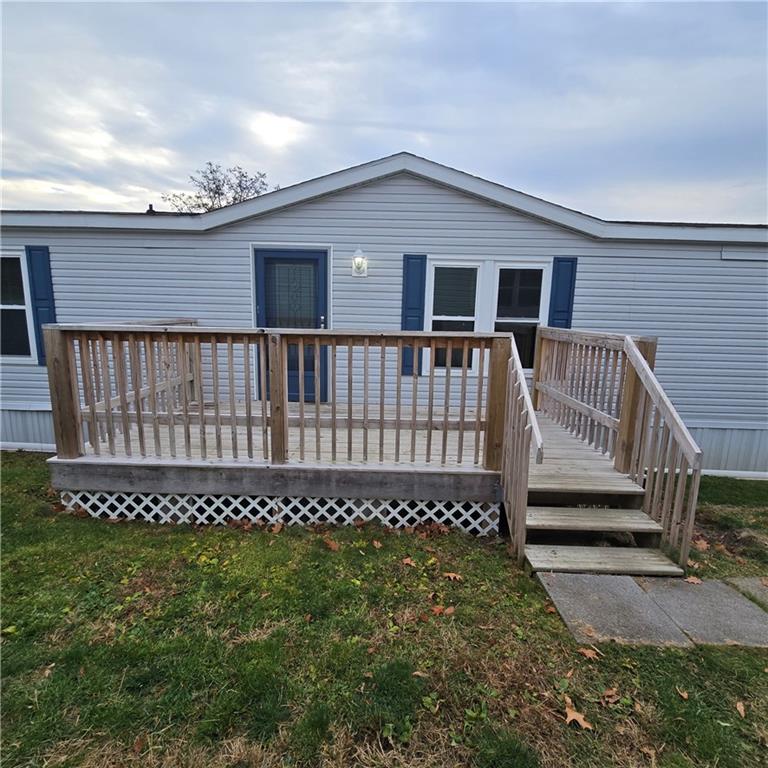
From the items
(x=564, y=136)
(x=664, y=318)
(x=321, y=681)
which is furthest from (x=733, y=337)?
(x=564, y=136)

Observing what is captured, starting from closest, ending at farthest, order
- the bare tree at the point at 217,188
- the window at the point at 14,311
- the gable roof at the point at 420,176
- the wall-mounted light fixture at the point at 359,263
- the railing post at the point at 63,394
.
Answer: the railing post at the point at 63,394 → the gable roof at the point at 420,176 → the wall-mounted light fixture at the point at 359,263 → the window at the point at 14,311 → the bare tree at the point at 217,188

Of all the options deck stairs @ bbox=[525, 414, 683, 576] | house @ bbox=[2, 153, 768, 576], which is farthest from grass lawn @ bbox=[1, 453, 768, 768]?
house @ bbox=[2, 153, 768, 576]

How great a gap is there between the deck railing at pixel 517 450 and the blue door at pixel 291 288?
119 inches

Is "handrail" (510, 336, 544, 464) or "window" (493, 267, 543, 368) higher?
"window" (493, 267, 543, 368)

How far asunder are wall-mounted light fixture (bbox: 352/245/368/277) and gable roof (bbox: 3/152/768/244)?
81 centimetres

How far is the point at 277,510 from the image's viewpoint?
365 cm

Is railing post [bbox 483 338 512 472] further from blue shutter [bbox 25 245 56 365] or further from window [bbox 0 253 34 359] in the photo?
window [bbox 0 253 34 359]

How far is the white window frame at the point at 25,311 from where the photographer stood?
559cm

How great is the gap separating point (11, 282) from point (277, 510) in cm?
532

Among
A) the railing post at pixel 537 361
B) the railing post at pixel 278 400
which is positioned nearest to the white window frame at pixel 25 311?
the railing post at pixel 278 400

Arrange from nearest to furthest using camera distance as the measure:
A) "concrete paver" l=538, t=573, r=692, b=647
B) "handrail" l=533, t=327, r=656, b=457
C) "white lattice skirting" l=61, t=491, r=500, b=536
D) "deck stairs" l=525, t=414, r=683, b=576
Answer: "concrete paver" l=538, t=573, r=692, b=647 < "deck stairs" l=525, t=414, r=683, b=576 < "white lattice skirting" l=61, t=491, r=500, b=536 < "handrail" l=533, t=327, r=656, b=457

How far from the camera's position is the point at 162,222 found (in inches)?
209

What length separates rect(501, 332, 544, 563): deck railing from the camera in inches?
109

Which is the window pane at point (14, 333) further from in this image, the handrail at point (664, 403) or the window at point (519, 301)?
the handrail at point (664, 403)
